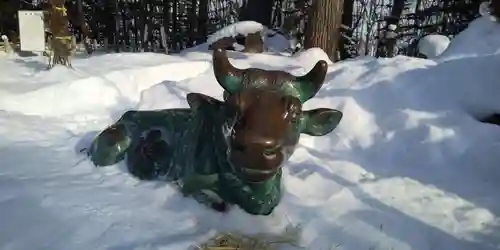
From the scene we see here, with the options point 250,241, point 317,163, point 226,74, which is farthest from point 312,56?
point 250,241

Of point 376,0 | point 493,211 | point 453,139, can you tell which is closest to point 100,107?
point 453,139

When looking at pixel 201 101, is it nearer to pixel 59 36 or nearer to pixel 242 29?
pixel 59 36

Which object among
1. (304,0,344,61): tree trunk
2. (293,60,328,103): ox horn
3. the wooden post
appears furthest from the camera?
(304,0,344,61): tree trunk

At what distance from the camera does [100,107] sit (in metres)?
6.25

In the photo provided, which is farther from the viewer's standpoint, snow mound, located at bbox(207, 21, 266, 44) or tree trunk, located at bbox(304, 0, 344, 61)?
snow mound, located at bbox(207, 21, 266, 44)

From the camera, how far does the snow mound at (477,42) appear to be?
22.6 feet

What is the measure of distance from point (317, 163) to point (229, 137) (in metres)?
1.72

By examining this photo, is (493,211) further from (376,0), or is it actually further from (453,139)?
(376,0)

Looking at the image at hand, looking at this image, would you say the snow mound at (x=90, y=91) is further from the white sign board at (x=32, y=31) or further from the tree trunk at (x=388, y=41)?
the tree trunk at (x=388, y=41)

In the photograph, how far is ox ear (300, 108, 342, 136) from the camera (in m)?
3.78

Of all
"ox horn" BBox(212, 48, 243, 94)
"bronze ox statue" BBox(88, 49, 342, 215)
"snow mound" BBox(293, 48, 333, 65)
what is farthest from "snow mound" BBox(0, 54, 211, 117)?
"ox horn" BBox(212, 48, 243, 94)

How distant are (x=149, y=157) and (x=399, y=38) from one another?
8.91 m

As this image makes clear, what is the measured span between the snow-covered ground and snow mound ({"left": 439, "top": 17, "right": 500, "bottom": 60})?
3 cm

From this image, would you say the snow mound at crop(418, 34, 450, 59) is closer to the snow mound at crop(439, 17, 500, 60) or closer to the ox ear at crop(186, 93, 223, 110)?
the snow mound at crop(439, 17, 500, 60)
